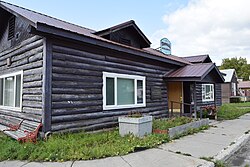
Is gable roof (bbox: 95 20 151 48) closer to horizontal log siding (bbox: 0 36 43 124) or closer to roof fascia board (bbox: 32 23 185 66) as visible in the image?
roof fascia board (bbox: 32 23 185 66)

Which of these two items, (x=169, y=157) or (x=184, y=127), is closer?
(x=169, y=157)

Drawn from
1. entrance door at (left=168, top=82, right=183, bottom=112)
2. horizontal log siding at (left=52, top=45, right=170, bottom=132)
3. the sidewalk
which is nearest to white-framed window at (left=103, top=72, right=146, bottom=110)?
horizontal log siding at (left=52, top=45, right=170, bottom=132)

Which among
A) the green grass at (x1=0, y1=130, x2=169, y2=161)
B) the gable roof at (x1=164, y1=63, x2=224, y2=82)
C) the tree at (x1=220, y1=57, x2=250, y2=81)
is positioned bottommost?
the green grass at (x1=0, y1=130, x2=169, y2=161)

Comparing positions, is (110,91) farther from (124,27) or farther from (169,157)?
(169,157)

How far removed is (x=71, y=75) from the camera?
21.7 feet

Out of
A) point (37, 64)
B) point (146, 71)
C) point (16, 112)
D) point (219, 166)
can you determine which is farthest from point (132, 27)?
point (219, 166)

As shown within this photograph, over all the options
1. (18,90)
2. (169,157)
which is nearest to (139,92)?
(169,157)

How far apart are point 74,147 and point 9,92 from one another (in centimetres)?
464

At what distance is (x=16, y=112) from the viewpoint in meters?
7.38

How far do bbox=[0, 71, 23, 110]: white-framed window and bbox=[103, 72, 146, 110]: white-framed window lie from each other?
3041 mm

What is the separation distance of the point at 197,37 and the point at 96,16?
14.8 m

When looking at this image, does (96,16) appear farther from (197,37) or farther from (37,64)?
(197,37)

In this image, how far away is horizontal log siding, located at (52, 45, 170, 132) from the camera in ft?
20.5

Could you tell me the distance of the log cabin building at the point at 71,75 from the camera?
6.10 meters
